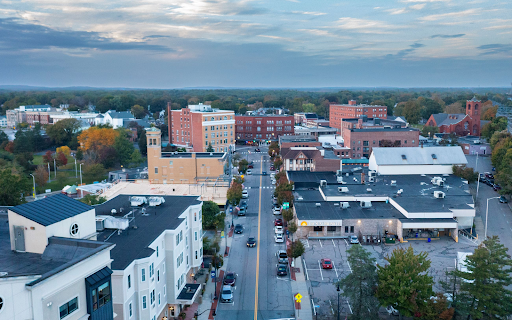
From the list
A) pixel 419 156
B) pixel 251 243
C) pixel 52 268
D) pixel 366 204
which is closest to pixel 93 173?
pixel 251 243

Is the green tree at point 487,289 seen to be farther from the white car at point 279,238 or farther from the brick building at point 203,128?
the brick building at point 203,128

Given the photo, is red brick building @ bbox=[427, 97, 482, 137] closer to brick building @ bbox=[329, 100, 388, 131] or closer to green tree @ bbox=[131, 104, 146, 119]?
brick building @ bbox=[329, 100, 388, 131]

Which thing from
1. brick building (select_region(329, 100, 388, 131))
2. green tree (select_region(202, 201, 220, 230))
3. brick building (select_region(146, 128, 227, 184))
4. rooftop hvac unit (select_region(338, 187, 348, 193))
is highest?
brick building (select_region(329, 100, 388, 131))

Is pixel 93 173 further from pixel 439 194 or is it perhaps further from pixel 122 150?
pixel 439 194

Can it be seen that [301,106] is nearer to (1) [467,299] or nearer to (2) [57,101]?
(2) [57,101]

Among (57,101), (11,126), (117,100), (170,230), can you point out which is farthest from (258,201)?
(57,101)

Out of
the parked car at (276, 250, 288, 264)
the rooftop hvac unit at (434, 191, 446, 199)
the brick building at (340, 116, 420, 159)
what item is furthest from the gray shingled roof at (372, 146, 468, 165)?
the parked car at (276, 250, 288, 264)
